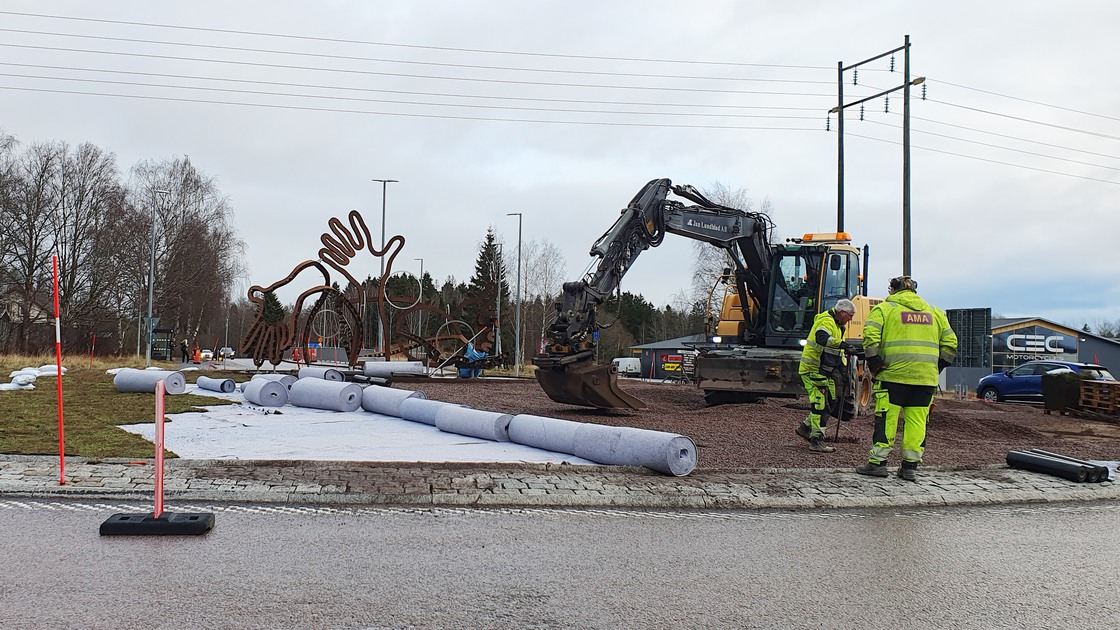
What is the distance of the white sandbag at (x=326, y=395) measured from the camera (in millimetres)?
16422

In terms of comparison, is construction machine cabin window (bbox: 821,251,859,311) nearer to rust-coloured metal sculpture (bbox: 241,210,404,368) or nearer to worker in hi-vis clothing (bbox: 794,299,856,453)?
worker in hi-vis clothing (bbox: 794,299,856,453)

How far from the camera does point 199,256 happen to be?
56469mm

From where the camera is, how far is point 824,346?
10.9 metres

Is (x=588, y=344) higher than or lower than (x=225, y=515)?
higher

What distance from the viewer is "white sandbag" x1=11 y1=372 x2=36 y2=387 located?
20.4 m

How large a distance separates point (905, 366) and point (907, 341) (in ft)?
0.85

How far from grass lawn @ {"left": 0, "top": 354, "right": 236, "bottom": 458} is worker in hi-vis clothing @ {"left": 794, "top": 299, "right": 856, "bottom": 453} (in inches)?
301

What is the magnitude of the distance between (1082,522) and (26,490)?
8988mm

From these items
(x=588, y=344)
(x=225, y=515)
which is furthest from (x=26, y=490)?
(x=588, y=344)

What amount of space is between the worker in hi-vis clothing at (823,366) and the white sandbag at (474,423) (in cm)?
391

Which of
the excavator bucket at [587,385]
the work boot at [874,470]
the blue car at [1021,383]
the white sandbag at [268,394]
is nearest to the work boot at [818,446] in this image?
the work boot at [874,470]

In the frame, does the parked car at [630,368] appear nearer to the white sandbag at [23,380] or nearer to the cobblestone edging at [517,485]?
the white sandbag at [23,380]

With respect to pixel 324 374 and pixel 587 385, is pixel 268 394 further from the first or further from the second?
pixel 587 385

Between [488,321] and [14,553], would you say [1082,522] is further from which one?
[488,321]
